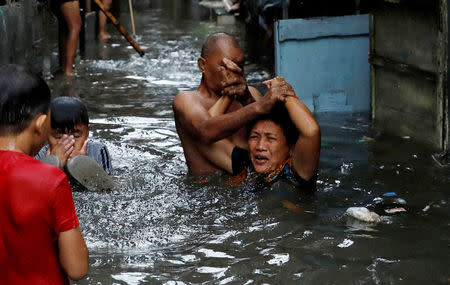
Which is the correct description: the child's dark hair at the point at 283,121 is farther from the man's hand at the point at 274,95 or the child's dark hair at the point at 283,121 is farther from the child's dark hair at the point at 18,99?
the child's dark hair at the point at 18,99

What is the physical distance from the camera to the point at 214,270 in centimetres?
382

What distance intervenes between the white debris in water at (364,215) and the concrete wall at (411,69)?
176 cm

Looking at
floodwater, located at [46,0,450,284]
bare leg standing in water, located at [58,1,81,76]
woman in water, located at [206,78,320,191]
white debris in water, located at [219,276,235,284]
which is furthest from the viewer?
bare leg standing in water, located at [58,1,81,76]

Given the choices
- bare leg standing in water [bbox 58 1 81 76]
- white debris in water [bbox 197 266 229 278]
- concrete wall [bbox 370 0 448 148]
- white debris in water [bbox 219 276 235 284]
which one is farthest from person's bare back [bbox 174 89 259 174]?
bare leg standing in water [bbox 58 1 81 76]

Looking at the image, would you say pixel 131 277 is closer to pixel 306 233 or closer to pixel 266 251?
pixel 266 251

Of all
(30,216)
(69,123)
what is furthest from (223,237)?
(30,216)

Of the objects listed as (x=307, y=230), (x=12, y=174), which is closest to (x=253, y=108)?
(x=307, y=230)

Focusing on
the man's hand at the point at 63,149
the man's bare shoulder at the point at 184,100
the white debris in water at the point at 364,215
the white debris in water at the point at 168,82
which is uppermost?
the man's bare shoulder at the point at 184,100

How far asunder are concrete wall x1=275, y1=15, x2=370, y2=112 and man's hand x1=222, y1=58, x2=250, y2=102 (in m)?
2.58

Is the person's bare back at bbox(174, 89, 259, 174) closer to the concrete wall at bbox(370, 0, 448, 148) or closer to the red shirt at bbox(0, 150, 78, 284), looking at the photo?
the concrete wall at bbox(370, 0, 448, 148)

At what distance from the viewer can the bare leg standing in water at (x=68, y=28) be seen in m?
9.56

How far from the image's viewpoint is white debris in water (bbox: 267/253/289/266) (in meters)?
3.89

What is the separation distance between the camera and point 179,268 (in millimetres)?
3848

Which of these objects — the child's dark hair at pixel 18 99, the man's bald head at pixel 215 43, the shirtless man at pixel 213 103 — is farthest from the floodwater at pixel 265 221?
the child's dark hair at pixel 18 99
